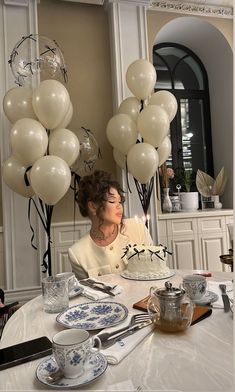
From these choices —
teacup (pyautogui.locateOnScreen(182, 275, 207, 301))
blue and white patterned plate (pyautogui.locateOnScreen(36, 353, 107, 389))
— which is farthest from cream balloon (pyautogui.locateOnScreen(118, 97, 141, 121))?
blue and white patterned plate (pyautogui.locateOnScreen(36, 353, 107, 389))

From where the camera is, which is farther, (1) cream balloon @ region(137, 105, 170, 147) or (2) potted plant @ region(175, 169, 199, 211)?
(2) potted plant @ region(175, 169, 199, 211)

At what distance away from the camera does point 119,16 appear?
3.12m

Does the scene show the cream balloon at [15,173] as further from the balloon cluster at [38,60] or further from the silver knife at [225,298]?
the silver knife at [225,298]

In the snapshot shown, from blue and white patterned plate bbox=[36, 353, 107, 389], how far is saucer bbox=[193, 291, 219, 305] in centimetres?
48

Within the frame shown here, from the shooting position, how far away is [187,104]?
3934 mm

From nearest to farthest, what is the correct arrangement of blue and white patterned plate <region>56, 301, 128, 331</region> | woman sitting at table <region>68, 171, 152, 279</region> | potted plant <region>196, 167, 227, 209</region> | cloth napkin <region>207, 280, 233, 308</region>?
blue and white patterned plate <region>56, 301, 128, 331</region> < cloth napkin <region>207, 280, 233, 308</region> < woman sitting at table <region>68, 171, 152, 279</region> < potted plant <region>196, 167, 227, 209</region>

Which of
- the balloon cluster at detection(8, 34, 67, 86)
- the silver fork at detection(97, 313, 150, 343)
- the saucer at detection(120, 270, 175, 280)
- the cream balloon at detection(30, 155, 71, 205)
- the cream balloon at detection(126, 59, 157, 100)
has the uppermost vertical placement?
the balloon cluster at detection(8, 34, 67, 86)

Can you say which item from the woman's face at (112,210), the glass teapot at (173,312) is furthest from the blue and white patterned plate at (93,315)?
the woman's face at (112,210)

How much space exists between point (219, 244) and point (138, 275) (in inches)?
81.2

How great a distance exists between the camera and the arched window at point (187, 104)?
12.5ft

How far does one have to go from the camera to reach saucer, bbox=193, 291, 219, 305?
1.14 m

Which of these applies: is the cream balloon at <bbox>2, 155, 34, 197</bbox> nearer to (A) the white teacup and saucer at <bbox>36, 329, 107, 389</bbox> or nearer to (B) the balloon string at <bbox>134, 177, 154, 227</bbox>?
(B) the balloon string at <bbox>134, 177, 154, 227</bbox>

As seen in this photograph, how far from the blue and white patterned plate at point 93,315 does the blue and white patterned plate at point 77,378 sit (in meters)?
0.19

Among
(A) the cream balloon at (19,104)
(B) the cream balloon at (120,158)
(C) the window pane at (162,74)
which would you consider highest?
(C) the window pane at (162,74)
